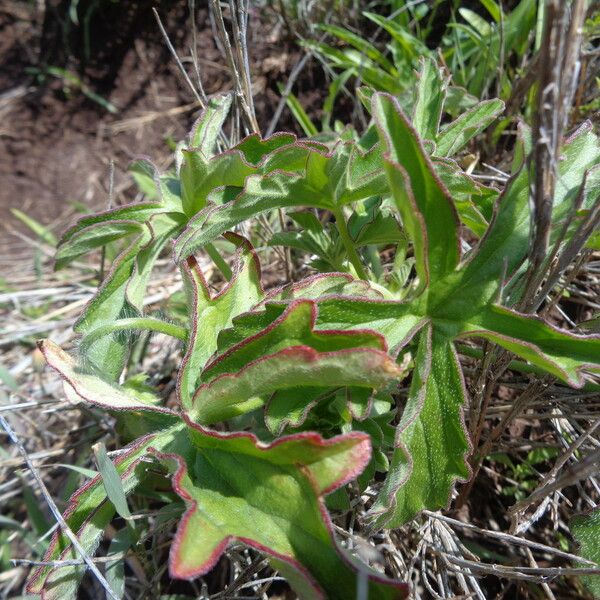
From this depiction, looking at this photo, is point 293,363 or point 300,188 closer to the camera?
point 293,363

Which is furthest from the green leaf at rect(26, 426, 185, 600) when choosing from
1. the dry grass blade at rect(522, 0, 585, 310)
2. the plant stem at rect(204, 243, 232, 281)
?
the dry grass blade at rect(522, 0, 585, 310)

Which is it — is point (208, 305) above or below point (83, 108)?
above

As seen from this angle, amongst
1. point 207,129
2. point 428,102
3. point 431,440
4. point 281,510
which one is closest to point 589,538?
point 431,440

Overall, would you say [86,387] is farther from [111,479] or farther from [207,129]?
[207,129]

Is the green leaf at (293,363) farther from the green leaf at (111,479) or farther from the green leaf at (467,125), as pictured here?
the green leaf at (467,125)

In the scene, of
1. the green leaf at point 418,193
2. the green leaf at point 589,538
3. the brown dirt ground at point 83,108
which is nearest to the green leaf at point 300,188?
the green leaf at point 418,193

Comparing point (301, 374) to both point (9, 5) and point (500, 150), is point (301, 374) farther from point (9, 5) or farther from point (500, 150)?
point (9, 5)
